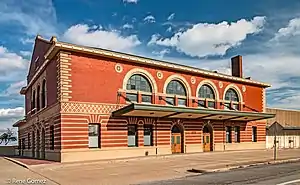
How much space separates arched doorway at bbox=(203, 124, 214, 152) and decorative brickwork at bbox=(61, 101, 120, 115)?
11.7 m

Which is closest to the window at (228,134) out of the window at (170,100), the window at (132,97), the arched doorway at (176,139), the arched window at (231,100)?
the arched window at (231,100)

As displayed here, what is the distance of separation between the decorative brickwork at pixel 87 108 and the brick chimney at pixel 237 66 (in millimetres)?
21676

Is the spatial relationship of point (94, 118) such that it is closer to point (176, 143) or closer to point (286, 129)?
point (176, 143)

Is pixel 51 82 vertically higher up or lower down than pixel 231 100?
higher up

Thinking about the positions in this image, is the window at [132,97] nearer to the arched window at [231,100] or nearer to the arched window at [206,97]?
the arched window at [206,97]

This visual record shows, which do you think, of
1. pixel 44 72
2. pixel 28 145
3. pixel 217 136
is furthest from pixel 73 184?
pixel 28 145

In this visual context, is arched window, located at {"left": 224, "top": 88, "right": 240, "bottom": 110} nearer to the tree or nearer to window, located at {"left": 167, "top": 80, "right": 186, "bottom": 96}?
window, located at {"left": 167, "top": 80, "right": 186, "bottom": 96}

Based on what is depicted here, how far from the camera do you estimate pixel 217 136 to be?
125 feet

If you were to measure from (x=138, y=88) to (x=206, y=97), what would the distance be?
9337 mm

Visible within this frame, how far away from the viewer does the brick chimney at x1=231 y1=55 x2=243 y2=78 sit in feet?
151

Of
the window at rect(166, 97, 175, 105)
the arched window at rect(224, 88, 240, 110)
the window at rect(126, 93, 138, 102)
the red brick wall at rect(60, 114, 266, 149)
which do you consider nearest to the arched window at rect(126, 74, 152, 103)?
the window at rect(126, 93, 138, 102)

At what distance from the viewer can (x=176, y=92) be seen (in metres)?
35.2

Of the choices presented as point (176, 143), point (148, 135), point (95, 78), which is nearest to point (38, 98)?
point (95, 78)

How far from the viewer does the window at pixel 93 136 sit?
28.2 m
